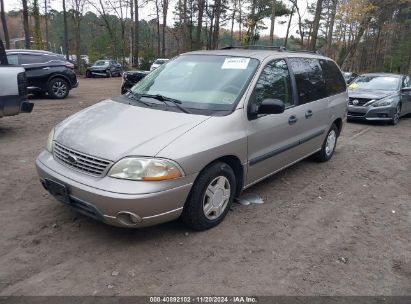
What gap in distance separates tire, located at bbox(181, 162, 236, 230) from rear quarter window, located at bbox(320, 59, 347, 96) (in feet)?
9.47

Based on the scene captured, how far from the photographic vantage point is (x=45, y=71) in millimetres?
12445

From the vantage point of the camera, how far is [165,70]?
16.1 feet

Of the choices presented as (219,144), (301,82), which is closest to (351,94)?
(301,82)

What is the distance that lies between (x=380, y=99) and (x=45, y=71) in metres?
10.3

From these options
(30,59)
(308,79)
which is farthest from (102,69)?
(308,79)

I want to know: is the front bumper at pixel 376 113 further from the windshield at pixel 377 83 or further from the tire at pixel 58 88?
the tire at pixel 58 88

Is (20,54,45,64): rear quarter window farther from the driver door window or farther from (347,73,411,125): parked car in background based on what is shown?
the driver door window

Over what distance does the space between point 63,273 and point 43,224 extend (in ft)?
3.13

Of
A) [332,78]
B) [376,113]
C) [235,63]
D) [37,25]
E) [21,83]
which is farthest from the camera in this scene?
[37,25]

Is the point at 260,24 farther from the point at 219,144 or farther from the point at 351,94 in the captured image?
the point at 219,144

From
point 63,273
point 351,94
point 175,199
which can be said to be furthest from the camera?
point 351,94

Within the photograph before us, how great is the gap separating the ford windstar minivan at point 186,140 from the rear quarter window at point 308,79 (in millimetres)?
29

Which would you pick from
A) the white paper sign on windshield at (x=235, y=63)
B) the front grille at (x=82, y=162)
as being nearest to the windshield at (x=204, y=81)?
the white paper sign on windshield at (x=235, y=63)

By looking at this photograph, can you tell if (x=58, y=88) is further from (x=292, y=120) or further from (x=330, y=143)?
(x=292, y=120)
